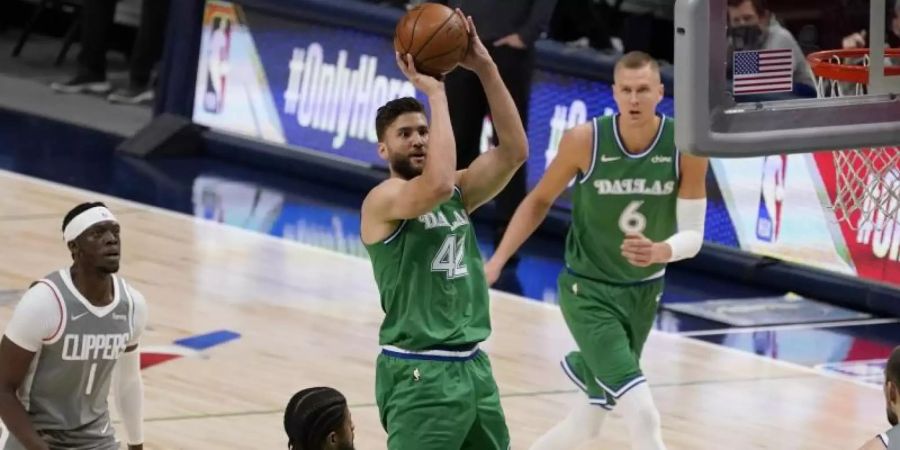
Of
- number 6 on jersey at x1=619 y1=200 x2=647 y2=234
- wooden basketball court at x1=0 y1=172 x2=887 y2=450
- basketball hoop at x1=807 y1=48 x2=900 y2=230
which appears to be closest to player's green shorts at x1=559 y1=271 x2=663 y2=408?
number 6 on jersey at x1=619 y1=200 x2=647 y2=234

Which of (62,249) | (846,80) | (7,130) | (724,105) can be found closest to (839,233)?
(62,249)

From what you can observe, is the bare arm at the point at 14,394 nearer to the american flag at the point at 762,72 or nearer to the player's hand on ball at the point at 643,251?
the player's hand on ball at the point at 643,251

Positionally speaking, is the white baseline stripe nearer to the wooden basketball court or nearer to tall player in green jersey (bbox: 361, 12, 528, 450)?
the wooden basketball court

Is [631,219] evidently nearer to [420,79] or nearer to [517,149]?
[517,149]

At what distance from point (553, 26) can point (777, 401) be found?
5.33 m

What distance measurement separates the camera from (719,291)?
440 inches

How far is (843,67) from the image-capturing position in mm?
5945

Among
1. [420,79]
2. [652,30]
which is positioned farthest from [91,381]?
[652,30]

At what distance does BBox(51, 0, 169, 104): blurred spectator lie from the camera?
15.3 metres

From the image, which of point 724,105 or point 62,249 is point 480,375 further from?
point 62,249

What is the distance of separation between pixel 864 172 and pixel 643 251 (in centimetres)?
86

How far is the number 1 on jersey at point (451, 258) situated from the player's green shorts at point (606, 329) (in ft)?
4.58

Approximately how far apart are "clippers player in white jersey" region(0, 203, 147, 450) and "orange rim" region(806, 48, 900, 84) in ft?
7.42

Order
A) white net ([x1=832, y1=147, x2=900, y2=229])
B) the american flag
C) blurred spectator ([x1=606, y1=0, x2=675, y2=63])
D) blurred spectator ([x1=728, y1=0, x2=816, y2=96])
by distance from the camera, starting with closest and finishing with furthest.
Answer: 1. the american flag
2. blurred spectator ([x1=728, y1=0, x2=816, y2=96])
3. white net ([x1=832, y1=147, x2=900, y2=229])
4. blurred spectator ([x1=606, y1=0, x2=675, y2=63])
